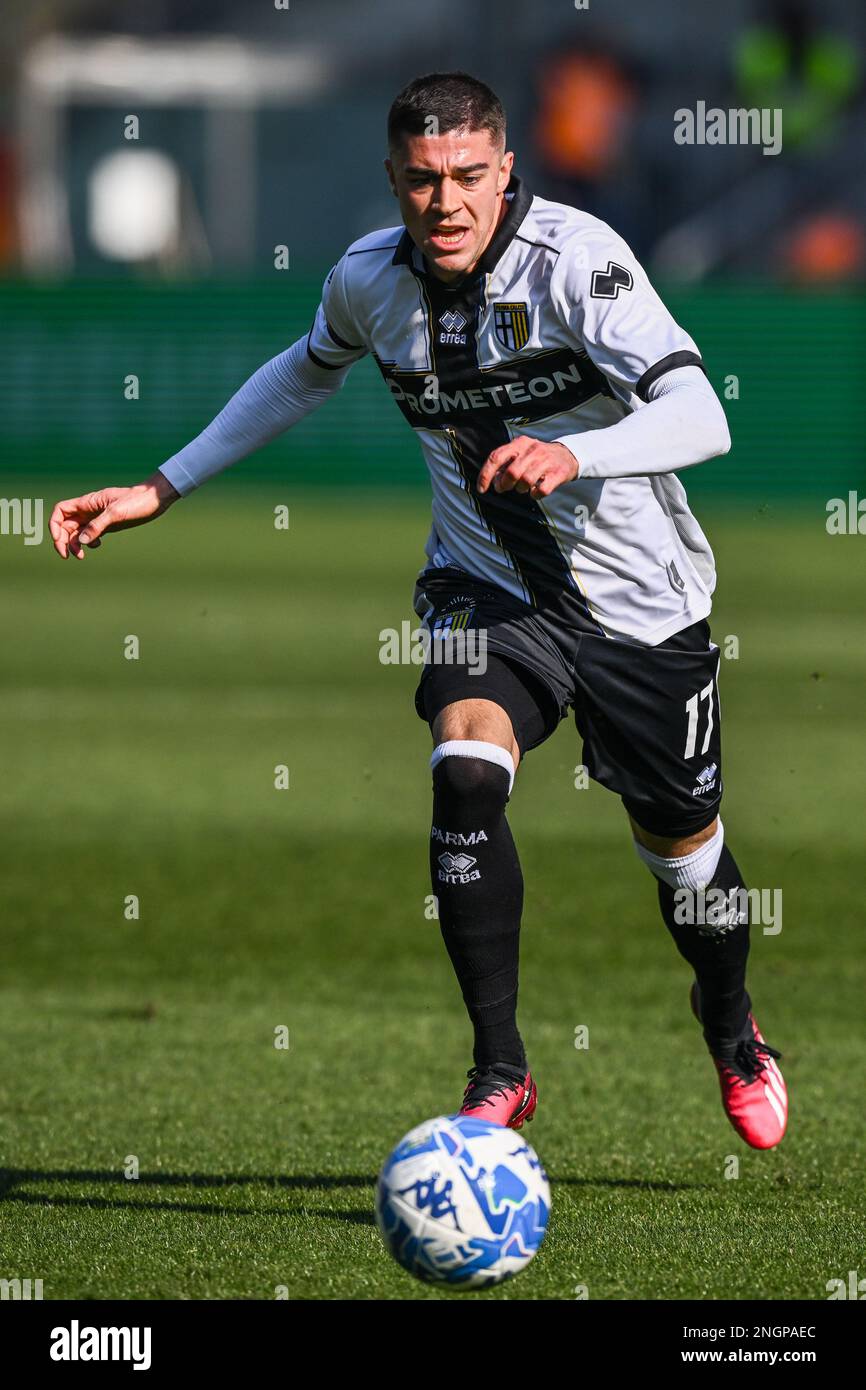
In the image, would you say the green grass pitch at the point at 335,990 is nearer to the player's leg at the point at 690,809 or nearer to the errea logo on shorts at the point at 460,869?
the player's leg at the point at 690,809

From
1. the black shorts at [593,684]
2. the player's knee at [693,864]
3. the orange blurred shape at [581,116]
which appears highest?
the orange blurred shape at [581,116]

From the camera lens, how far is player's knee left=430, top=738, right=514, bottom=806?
4.51m

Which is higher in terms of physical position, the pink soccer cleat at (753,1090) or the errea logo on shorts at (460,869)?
the errea logo on shorts at (460,869)

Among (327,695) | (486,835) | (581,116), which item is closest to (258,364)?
(581,116)

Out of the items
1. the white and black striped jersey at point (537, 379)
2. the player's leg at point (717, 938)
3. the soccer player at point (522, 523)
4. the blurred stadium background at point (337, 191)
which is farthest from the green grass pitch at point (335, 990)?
the blurred stadium background at point (337, 191)

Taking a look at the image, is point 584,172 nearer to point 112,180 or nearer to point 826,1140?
point 112,180

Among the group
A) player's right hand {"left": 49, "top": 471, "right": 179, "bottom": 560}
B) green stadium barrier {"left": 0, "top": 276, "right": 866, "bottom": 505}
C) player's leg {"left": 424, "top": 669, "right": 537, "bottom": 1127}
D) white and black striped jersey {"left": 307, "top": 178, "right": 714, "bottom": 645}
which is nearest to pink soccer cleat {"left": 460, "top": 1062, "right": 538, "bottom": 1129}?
player's leg {"left": 424, "top": 669, "right": 537, "bottom": 1127}

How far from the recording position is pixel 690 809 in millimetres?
5227

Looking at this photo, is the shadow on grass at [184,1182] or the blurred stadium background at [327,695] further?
the blurred stadium background at [327,695]

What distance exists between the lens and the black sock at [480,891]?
4531 millimetres

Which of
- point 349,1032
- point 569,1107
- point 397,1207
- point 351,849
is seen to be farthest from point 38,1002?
point 397,1207

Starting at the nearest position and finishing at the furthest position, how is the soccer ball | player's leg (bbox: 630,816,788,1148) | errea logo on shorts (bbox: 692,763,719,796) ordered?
the soccer ball
errea logo on shorts (bbox: 692,763,719,796)
player's leg (bbox: 630,816,788,1148)

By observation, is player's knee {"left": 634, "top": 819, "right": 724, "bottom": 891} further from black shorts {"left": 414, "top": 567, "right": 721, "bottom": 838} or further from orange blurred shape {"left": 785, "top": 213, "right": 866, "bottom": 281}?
orange blurred shape {"left": 785, "top": 213, "right": 866, "bottom": 281}

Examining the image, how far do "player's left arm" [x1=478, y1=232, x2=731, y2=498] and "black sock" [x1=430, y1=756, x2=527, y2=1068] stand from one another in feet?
2.40
